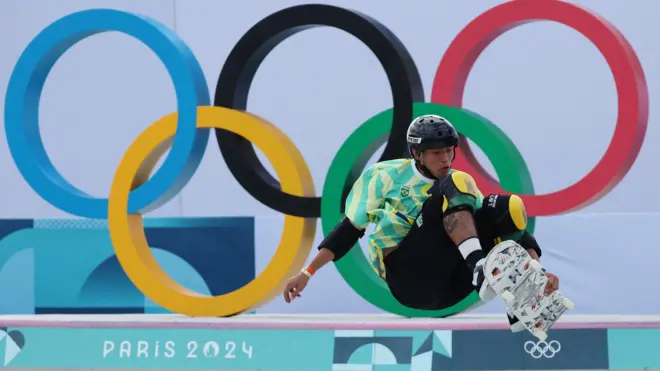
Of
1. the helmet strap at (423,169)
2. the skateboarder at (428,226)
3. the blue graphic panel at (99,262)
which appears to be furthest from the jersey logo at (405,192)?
the blue graphic panel at (99,262)

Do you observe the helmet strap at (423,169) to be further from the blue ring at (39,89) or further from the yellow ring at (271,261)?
the blue ring at (39,89)

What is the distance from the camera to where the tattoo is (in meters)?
4.34

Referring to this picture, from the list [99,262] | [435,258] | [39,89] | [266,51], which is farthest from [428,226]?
[99,262]

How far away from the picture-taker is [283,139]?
20.5ft

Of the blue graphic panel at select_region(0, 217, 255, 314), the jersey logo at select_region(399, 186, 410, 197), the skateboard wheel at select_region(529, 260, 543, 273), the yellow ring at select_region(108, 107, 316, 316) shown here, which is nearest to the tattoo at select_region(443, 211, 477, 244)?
the skateboard wheel at select_region(529, 260, 543, 273)

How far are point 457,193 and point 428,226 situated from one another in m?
0.34

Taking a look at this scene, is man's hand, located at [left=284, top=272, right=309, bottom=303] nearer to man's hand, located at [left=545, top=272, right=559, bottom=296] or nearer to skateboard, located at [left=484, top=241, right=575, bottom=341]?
skateboard, located at [left=484, top=241, right=575, bottom=341]

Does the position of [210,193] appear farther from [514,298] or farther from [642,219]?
[514,298]

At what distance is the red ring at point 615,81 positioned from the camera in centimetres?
559

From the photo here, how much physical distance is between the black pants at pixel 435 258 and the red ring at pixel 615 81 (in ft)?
3.50

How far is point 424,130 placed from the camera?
16.0ft

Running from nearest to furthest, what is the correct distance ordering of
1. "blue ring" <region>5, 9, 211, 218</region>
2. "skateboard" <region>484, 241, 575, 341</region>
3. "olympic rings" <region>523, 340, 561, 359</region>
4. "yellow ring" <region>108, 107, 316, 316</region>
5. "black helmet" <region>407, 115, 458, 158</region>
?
"skateboard" <region>484, 241, 575, 341</region>, "black helmet" <region>407, 115, 458, 158</region>, "olympic rings" <region>523, 340, 561, 359</region>, "yellow ring" <region>108, 107, 316, 316</region>, "blue ring" <region>5, 9, 211, 218</region>

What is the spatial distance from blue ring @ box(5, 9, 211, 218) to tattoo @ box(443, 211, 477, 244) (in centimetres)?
234

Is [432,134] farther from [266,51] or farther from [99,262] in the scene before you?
[99,262]
